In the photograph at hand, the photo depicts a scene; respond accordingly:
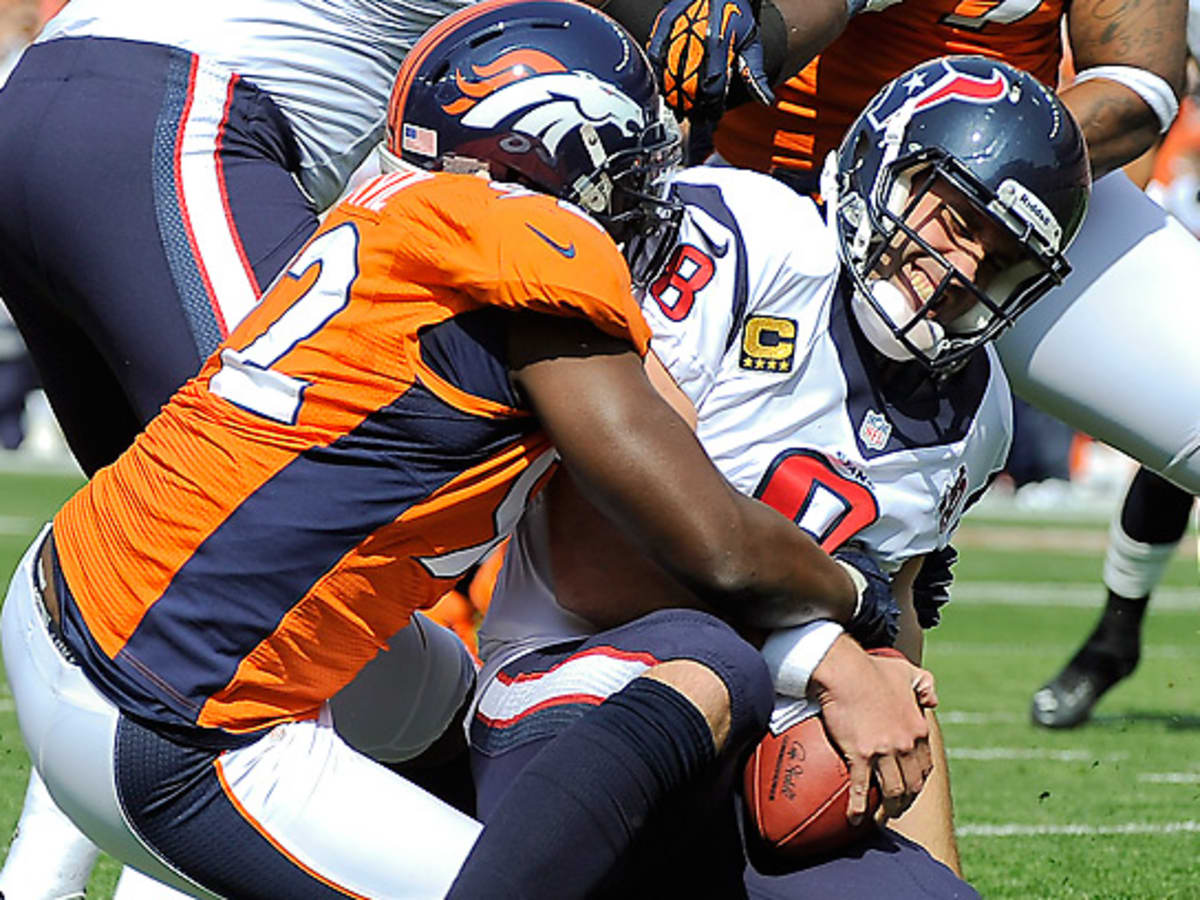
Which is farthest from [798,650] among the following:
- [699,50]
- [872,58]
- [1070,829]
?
[1070,829]

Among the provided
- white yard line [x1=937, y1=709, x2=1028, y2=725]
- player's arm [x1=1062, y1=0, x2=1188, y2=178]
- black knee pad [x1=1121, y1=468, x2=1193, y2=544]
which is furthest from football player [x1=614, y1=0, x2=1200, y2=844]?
white yard line [x1=937, y1=709, x2=1028, y2=725]

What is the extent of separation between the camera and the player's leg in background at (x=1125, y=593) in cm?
515

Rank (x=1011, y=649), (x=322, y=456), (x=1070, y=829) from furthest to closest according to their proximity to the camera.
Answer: (x=1011, y=649)
(x=1070, y=829)
(x=322, y=456)

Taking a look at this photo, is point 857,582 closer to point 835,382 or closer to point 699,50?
point 835,382

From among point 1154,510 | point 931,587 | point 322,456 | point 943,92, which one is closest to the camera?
point 322,456

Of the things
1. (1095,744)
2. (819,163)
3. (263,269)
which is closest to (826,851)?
(263,269)

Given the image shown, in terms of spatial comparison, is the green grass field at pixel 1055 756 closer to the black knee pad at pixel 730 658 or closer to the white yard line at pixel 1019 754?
the white yard line at pixel 1019 754

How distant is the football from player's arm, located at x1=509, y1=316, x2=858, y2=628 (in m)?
0.26

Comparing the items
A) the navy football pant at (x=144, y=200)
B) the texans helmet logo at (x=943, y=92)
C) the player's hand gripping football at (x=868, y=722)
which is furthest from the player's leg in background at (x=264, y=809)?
the texans helmet logo at (x=943, y=92)

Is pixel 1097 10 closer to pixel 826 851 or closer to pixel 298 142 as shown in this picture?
pixel 298 142

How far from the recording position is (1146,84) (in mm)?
3418

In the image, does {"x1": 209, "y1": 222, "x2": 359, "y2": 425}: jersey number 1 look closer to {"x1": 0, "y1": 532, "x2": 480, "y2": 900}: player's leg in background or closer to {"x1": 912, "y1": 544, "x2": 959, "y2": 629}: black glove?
{"x1": 0, "y1": 532, "x2": 480, "y2": 900}: player's leg in background

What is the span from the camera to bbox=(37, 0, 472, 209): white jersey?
2.83 m

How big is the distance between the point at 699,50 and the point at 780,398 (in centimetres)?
60
